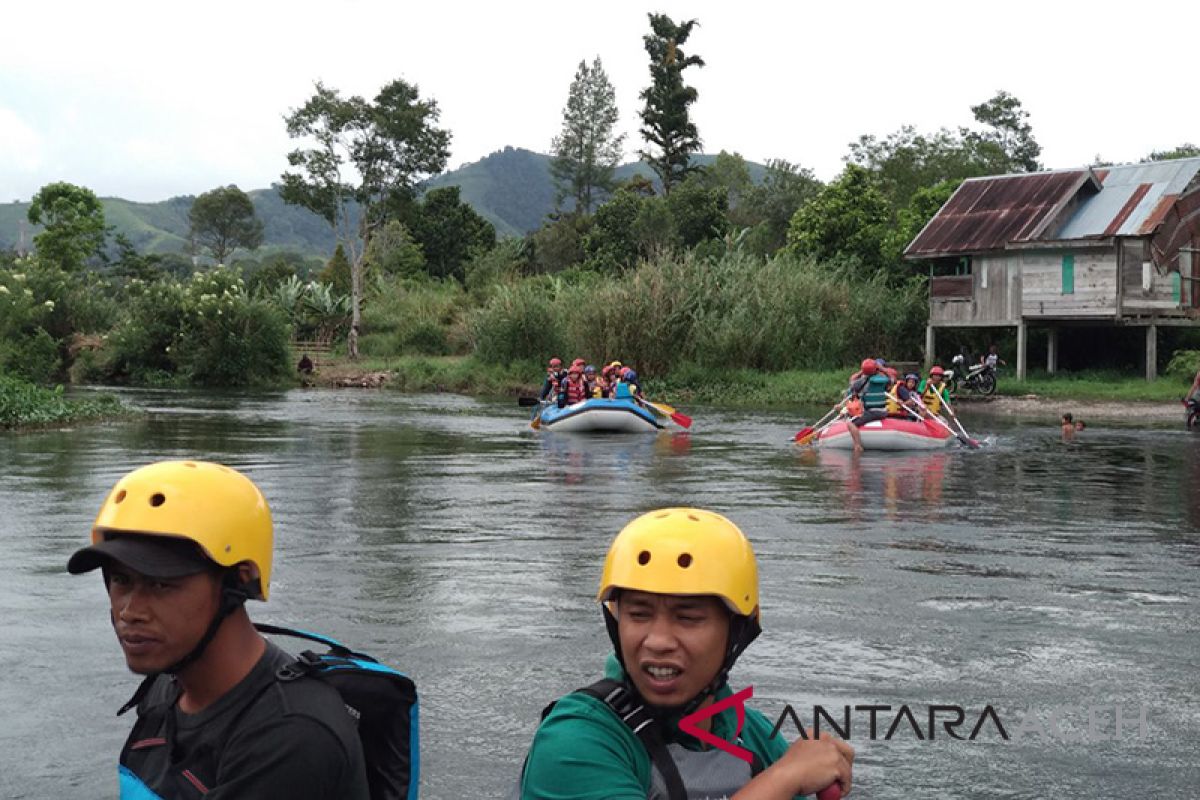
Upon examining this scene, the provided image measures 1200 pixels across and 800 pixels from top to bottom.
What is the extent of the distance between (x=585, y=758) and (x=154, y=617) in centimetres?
89

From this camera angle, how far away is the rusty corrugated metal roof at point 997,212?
1640 inches

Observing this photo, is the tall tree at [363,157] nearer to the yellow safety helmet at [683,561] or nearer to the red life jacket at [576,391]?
the red life jacket at [576,391]

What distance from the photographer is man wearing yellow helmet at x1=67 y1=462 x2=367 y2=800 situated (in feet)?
9.02

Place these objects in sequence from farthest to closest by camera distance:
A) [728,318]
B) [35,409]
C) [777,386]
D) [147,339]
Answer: [147,339], [728,318], [777,386], [35,409]

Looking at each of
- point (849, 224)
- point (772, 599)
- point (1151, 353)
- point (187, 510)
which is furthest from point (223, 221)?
point (187, 510)

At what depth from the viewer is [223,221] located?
123438 mm

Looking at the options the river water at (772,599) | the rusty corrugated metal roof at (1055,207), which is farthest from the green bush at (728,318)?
the river water at (772,599)

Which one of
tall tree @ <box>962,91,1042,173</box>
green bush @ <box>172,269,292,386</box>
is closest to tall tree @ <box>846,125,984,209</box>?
tall tree @ <box>962,91,1042,173</box>

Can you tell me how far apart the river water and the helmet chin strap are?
3019 mm

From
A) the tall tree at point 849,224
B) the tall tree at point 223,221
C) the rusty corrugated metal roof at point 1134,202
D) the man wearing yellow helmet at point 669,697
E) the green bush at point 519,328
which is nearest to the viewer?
the man wearing yellow helmet at point 669,697

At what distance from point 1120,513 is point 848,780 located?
13011mm

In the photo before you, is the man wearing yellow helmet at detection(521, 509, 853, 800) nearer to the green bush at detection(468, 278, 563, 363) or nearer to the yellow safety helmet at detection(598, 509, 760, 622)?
the yellow safety helmet at detection(598, 509, 760, 622)

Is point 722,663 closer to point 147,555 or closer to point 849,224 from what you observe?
point 147,555

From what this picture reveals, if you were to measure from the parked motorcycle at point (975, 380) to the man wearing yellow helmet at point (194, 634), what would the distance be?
37.6m
